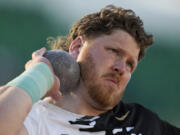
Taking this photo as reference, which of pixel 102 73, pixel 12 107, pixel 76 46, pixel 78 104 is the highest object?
pixel 12 107

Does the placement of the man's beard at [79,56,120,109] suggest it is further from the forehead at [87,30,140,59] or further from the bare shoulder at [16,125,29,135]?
the bare shoulder at [16,125,29,135]

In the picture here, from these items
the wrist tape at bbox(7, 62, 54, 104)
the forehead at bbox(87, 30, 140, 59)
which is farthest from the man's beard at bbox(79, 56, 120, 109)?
the wrist tape at bbox(7, 62, 54, 104)

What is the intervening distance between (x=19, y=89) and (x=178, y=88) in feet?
27.2

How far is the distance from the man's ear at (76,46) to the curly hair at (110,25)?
2.3 inches

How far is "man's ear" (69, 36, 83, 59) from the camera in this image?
3.24 metres

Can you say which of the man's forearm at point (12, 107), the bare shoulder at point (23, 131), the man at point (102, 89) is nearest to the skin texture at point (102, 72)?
the man at point (102, 89)

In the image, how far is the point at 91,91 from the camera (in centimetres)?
304

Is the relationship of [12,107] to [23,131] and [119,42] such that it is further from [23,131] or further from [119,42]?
[119,42]

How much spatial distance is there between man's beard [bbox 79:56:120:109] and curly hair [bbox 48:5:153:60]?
0.98 feet

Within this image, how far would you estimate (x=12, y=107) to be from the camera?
69.7 inches

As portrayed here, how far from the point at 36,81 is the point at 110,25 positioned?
4.48 ft

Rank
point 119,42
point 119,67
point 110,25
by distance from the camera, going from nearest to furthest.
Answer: point 119,67 → point 119,42 → point 110,25

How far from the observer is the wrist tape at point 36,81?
1876 mm

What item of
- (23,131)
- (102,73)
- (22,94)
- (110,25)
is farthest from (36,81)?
(110,25)
